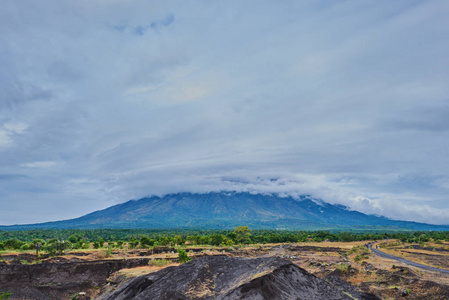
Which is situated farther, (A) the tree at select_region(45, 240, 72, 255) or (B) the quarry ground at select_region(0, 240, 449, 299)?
(A) the tree at select_region(45, 240, 72, 255)

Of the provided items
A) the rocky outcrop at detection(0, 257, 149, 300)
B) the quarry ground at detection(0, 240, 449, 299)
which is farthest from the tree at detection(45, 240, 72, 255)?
the rocky outcrop at detection(0, 257, 149, 300)

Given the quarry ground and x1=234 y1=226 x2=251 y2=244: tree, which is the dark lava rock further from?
x1=234 y1=226 x2=251 y2=244: tree

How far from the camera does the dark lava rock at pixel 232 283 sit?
13.3m

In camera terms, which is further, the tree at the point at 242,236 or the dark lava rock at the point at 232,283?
the tree at the point at 242,236

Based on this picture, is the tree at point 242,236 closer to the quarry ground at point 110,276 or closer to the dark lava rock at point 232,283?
the quarry ground at point 110,276

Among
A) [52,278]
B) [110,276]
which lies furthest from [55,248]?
[110,276]

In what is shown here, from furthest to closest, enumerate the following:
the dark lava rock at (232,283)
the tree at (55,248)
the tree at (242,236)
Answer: the tree at (242,236) → the tree at (55,248) → the dark lava rock at (232,283)

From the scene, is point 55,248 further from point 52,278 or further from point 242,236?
point 242,236

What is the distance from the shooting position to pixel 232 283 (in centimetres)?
1523

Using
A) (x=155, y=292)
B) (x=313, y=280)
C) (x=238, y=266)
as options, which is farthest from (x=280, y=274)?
(x=155, y=292)

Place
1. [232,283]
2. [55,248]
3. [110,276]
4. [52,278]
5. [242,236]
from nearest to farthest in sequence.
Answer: [232,283] < [110,276] < [52,278] < [55,248] < [242,236]

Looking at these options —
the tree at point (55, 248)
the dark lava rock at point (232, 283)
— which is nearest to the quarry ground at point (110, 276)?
the tree at point (55, 248)

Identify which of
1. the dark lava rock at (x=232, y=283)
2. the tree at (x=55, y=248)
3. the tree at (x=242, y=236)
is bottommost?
the tree at (x=242, y=236)

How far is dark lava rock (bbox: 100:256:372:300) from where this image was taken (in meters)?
13.3
